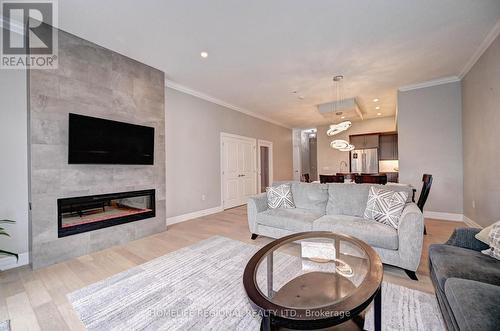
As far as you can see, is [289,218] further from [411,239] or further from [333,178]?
[333,178]

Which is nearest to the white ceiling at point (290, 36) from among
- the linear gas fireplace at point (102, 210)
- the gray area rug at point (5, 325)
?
the linear gas fireplace at point (102, 210)

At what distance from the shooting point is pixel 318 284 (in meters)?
1.50

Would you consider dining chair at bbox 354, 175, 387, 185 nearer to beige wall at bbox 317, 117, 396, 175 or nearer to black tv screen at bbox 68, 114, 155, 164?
beige wall at bbox 317, 117, 396, 175

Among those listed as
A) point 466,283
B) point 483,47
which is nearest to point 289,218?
point 466,283

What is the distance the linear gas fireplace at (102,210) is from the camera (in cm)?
282

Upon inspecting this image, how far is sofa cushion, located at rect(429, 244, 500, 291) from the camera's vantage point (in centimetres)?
138

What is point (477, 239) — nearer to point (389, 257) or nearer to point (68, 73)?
point (389, 257)

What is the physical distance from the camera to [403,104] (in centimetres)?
481

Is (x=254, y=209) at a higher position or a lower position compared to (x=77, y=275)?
higher

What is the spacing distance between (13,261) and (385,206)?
461cm

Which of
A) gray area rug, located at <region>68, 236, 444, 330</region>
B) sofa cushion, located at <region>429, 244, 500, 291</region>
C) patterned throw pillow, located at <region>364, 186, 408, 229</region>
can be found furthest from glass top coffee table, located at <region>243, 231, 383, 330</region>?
patterned throw pillow, located at <region>364, 186, 408, 229</region>

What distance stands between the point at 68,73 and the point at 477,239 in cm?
481

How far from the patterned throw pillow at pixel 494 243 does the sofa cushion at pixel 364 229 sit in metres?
0.72

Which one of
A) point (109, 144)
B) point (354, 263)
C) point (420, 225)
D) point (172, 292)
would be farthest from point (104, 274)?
point (420, 225)
